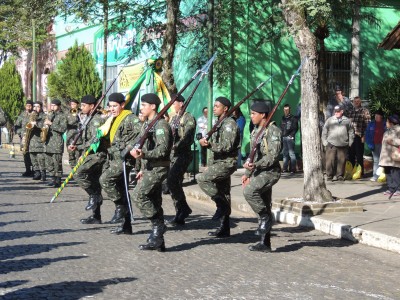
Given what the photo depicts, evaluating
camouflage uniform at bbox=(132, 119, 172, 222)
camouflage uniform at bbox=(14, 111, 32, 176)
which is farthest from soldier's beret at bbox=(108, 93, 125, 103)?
camouflage uniform at bbox=(14, 111, 32, 176)

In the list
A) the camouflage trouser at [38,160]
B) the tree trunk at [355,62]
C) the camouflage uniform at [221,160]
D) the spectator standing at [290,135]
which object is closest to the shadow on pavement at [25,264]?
the camouflage uniform at [221,160]

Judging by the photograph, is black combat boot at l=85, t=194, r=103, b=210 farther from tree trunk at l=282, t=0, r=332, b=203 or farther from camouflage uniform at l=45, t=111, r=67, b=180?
camouflage uniform at l=45, t=111, r=67, b=180

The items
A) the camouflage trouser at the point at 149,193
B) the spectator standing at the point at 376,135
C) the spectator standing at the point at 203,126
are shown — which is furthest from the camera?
the spectator standing at the point at 203,126

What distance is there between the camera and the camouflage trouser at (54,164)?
17.6m

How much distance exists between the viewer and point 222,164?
431 inches

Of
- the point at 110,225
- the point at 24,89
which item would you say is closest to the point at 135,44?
the point at 110,225

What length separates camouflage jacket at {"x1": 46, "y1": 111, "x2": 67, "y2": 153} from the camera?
17.3 m

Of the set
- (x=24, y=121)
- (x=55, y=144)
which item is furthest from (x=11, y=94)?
(x=55, y=144)

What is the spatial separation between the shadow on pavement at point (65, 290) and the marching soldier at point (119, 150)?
3230 millimetres

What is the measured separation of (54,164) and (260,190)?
878 cm

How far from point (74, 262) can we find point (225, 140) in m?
2.97

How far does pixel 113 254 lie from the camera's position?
9320mm

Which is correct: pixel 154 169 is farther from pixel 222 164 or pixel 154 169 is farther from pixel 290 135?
pixel 290 135

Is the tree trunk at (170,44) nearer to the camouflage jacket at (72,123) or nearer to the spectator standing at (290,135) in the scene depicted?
the camouflage jacket at (72,123)
